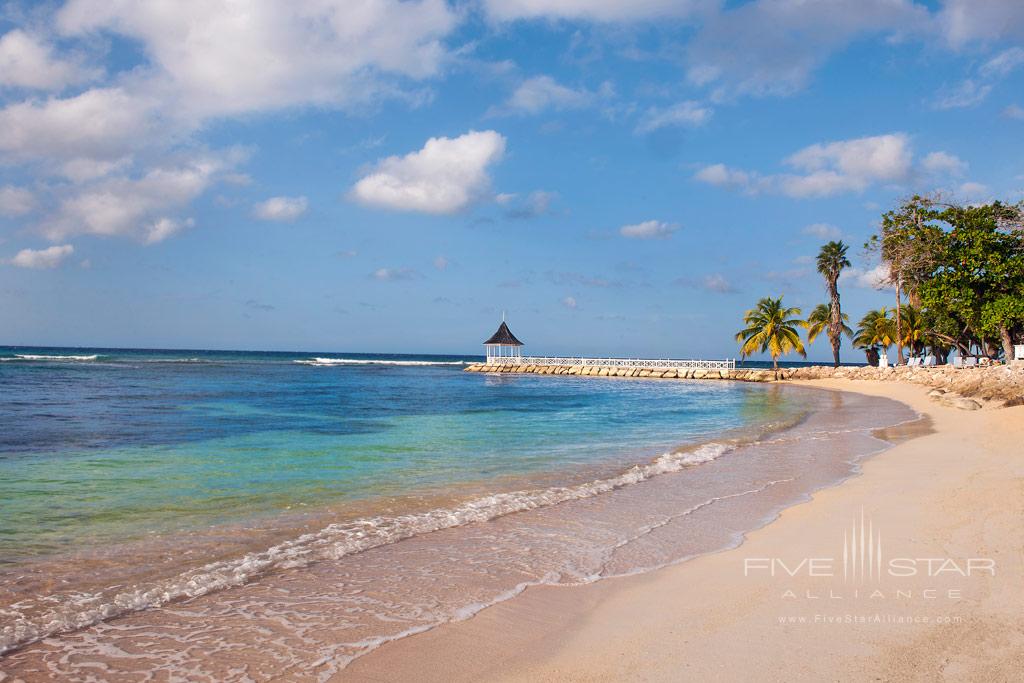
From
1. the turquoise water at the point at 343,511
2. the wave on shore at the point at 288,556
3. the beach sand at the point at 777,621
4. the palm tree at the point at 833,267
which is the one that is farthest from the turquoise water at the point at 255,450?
A: the palm tree at the point at 833,267

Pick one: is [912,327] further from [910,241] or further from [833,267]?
[910,241]

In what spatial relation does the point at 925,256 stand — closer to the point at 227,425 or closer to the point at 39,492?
the point at 227,425

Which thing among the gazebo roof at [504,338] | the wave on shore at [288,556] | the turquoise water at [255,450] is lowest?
the turquoise water at [255,450]

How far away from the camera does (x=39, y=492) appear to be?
8641mm

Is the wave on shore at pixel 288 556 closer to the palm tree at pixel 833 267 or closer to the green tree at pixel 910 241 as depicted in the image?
the green tree at pixel 910 241

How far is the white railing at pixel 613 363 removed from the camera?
59.1 meters

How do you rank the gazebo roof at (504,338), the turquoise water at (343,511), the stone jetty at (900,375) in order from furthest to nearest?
1. the gazebo roof at (504,338)
2. the stone jetty at (900,375)
3. the turquoise water at (343,511)

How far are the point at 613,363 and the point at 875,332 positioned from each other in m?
23.6

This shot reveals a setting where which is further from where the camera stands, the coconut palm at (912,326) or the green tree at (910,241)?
the coconut palm at (912,326)

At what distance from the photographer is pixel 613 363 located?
66250 mm

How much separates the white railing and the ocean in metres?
42.5

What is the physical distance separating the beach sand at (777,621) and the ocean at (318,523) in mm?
369

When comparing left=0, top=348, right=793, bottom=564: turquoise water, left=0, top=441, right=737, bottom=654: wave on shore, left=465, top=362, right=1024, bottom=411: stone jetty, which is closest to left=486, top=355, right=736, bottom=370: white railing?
left=465, top=362, right=1024, bottom=411: stone jetty

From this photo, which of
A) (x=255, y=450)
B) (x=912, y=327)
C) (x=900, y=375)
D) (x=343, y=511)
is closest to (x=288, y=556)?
(x=343, y=511)
